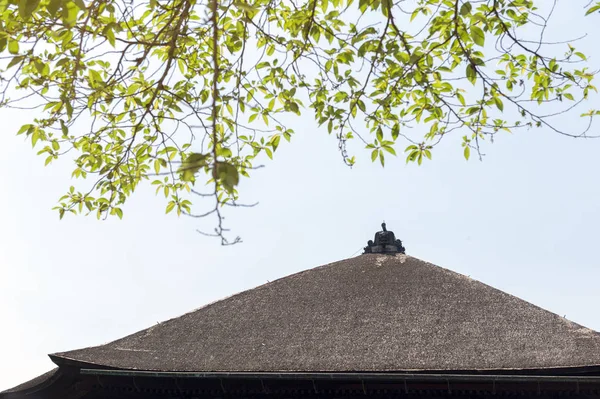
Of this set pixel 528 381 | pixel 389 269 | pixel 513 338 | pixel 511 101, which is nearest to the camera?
pixel 511 101

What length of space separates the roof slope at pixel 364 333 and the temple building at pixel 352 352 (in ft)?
0.05

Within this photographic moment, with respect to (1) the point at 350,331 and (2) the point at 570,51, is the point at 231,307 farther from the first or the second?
(2) the point at 570,51

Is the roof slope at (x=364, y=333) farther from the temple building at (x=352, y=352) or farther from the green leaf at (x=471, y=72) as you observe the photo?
the green leaf at (x=471, y=72)

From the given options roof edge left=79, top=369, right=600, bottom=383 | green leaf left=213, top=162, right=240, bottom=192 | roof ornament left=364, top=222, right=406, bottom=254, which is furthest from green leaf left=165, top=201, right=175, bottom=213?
roof ornament left=364, top=222, right=406, bottom=254

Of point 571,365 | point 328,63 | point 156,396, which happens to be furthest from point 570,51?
point 156,396

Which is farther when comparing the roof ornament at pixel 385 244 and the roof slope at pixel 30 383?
the roof ornament at pixel 385 244

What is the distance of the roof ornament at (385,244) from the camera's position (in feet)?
48.4

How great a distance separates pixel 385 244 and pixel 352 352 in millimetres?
5278

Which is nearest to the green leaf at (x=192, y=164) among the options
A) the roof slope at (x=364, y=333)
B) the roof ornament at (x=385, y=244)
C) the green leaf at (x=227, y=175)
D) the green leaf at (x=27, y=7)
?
Answer: the green leaf at (x=227, y=175)

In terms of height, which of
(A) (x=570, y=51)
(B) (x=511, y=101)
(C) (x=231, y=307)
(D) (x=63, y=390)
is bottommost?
(D) (x=63, y=390)

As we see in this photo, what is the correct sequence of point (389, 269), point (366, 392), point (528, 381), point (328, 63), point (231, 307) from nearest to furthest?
point (328, 63)
point (528, 381)
point (366, 392)
point (231, 307)
point (389, 269)

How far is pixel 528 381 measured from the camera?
8.69 meters

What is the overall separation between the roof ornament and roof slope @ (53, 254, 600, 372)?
175 cm

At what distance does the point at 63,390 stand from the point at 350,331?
13.9 feet
